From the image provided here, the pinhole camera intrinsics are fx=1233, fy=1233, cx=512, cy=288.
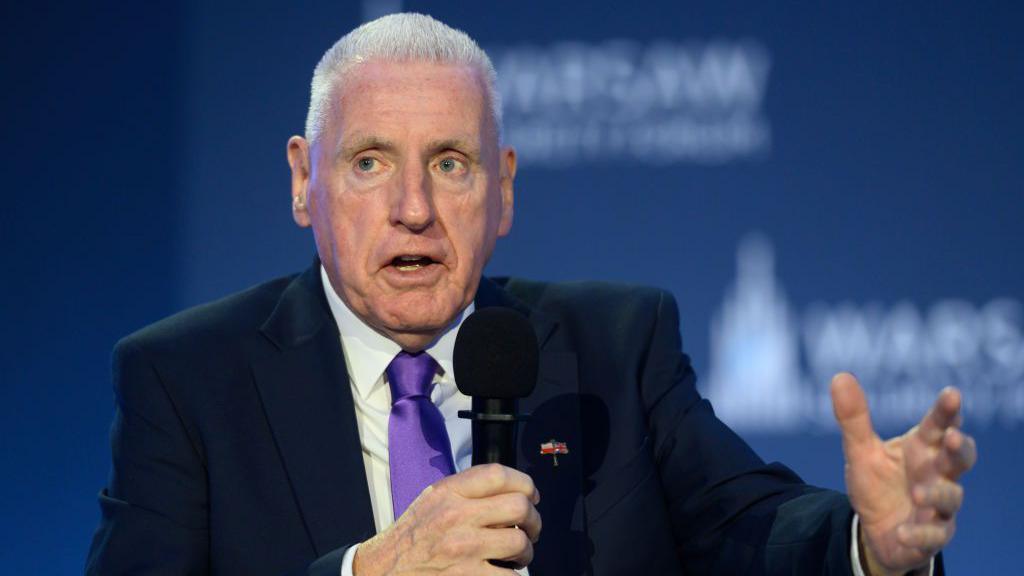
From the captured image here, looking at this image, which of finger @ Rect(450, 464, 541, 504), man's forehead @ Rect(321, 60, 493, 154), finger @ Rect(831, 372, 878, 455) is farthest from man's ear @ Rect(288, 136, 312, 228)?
finger @ Rect(831, 372, 878, 455)

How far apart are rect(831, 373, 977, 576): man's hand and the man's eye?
28.1 inches

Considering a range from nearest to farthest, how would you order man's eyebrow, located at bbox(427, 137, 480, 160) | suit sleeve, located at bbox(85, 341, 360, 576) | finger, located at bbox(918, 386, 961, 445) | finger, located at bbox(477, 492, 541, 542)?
finger, located at bbox(918, 386, 961, 445) < finger, located at bbox(477, 492, 541, 542) < suit sleeve, located at bbox(85, 341, 360, 576) < man's eyebrow, located at bbox(427, 137, 480, 160)

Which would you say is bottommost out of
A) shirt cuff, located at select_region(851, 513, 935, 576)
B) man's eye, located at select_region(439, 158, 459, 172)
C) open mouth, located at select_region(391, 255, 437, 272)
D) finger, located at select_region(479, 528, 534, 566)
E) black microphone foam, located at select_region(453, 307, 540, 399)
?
shirt cuff, located at select_region(851, 513, 935, 576)

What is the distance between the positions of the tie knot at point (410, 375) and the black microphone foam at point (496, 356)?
46 centimetres

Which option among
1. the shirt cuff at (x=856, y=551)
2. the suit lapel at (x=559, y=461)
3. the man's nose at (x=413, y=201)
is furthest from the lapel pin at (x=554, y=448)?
the shirt cuff at (x=856, y=551)

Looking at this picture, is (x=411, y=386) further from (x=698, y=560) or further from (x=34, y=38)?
(x=34, y=38)

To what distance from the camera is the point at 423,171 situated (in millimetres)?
1826

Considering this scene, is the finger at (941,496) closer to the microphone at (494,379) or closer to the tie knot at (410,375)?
the microphone at (494,379)

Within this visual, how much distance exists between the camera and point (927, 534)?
1.34 metres

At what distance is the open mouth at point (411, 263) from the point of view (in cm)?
183

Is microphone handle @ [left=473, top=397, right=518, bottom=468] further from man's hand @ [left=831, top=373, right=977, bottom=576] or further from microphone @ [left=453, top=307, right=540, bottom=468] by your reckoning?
man's hand @ [left=831, top=373, right=977, bottom=576]

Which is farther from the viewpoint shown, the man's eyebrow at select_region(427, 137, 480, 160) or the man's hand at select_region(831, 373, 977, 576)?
the man's eyebrow at select_region(427, 137, 480, 160)

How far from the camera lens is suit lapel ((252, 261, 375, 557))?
1.78 meters

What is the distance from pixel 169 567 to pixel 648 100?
6.02ft
